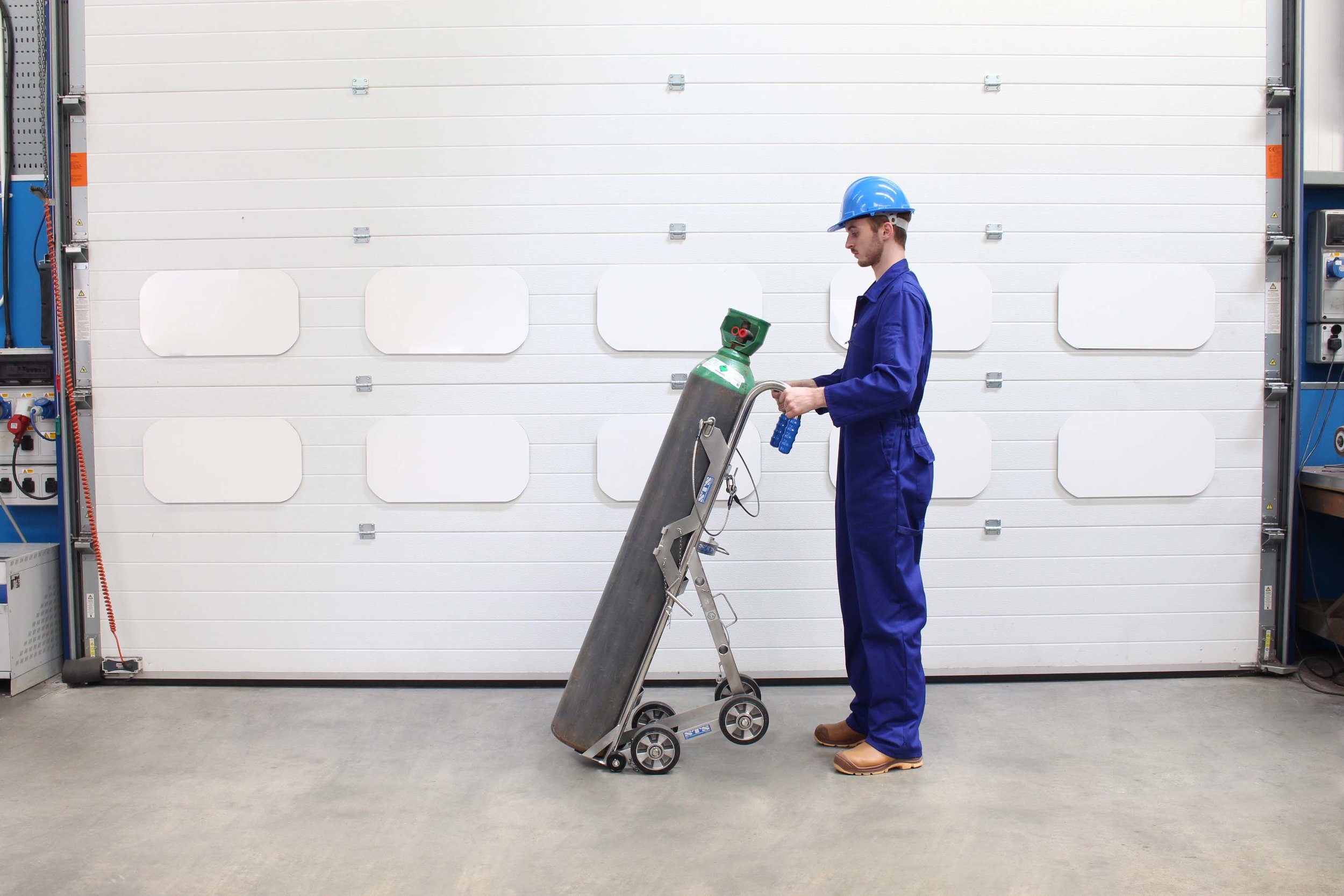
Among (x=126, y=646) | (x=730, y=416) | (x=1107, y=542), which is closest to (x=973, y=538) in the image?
(x=1107, y=542)

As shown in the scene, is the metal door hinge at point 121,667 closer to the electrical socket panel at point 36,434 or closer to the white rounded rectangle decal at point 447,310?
the electrical socket panel at point 36,434

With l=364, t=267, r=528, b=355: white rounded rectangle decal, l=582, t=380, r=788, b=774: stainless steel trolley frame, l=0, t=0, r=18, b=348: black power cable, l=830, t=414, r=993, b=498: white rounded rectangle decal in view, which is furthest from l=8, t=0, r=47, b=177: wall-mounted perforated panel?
l=830, t=414, r=993, b=498: white rounded rectangle decal

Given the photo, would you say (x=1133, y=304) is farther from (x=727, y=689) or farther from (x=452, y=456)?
(x=452, y=456)

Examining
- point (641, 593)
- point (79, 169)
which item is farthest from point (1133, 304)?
point (79, 169)

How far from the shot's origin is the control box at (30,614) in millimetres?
3326

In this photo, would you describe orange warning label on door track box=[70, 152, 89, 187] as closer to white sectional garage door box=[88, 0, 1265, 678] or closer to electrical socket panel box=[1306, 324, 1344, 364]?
white sectional garage door box=[88, 0, 1265, 678]

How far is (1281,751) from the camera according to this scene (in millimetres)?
2857

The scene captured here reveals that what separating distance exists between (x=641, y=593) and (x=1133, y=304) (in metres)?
2.30

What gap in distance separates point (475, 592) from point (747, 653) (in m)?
1.11

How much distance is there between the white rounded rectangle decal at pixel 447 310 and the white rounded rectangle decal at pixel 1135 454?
2.23 metres

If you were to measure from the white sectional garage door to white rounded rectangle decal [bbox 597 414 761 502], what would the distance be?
5 centimetres

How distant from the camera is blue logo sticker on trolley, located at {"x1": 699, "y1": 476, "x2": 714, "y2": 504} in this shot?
263 centimetres

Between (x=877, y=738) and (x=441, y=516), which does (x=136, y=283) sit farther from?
(x=877, y=738)

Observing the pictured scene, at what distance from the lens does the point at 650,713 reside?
2.88 meters
